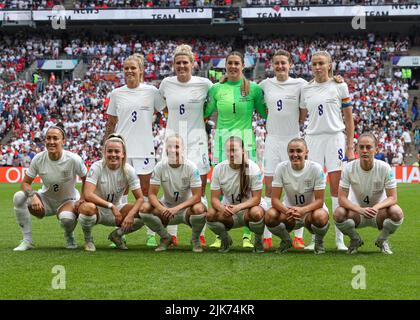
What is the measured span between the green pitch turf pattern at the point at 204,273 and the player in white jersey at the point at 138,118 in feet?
3.26

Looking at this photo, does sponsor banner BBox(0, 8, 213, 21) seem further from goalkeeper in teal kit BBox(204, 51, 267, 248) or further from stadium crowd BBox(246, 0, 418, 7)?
goalkeeper in teal kit BBox(204, 51, 267, 248)

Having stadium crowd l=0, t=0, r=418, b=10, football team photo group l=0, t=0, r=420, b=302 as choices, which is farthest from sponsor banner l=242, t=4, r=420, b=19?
football team photo group l=0, t=0, r=420, b=302

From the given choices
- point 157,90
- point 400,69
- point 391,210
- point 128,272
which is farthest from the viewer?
point 400,69

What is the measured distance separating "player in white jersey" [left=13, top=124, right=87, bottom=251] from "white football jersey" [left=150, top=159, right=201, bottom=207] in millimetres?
870

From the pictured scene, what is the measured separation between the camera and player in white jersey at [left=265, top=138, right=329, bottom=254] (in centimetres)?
782

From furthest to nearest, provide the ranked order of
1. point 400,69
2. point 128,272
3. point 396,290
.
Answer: point 400,69 < point 128,272 < point 396,290

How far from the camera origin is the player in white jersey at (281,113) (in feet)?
29.0

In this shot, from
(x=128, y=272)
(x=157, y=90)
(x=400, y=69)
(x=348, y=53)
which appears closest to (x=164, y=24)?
(x=348, y=53)

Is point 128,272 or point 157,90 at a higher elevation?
point 157,90

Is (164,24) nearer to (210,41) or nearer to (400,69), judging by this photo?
(210,41)

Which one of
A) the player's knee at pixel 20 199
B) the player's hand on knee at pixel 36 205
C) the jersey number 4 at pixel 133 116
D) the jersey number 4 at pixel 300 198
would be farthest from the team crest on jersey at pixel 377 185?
the player's knee at pixel 20 199

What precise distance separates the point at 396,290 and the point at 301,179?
7.73 feet

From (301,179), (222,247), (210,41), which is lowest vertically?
(222,247)

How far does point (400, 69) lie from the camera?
38406 mm
